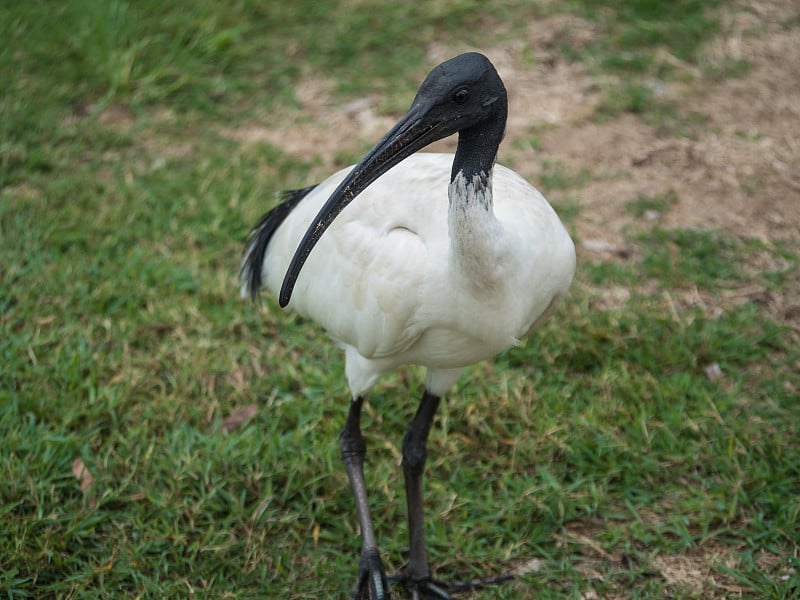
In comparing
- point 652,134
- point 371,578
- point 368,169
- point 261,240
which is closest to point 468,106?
point 368,169

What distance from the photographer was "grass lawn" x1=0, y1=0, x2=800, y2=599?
10.9 ft

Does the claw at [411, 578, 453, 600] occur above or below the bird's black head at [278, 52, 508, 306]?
below

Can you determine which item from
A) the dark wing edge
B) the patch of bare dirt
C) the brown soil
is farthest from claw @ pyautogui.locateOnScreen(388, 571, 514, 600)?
the patch of bare dirt

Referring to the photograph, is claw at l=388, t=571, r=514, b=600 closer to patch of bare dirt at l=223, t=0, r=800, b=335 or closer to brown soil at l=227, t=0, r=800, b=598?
brown soil at l=227, t=0, r=800, b=598

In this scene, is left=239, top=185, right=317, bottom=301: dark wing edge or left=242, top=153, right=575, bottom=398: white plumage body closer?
left=242, top=153, right=575, bottom=398: white plumage body

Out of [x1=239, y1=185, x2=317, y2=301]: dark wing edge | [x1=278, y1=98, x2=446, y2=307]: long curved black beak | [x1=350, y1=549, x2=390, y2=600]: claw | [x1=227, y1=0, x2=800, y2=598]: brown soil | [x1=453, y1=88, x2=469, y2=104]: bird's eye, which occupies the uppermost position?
[x1=453, y1=88, x2=469, y2=104]: bird's eye

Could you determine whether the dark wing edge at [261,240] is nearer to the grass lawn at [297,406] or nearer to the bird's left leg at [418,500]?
the grass lawn at [297,406]

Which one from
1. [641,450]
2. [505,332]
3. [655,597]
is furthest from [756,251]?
[505,332]

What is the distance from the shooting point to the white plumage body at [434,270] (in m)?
2.61

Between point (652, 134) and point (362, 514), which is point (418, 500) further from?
point (652, 134)

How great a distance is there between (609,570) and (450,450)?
79cm

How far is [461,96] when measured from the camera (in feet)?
8.04

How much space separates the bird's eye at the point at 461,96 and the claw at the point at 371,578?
1641 mm

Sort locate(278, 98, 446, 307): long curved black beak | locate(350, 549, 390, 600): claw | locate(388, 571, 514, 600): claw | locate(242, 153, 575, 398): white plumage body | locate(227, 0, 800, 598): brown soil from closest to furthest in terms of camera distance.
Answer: locate(278, 98, 446, 307): long curved black beak
locate(242, 153, 575, 398): white plumage body
locate(350, 549, 390, 600): claw
locate(388, 571, 514, 600): claw
locate(227, 0, 800, 598): brown soil
